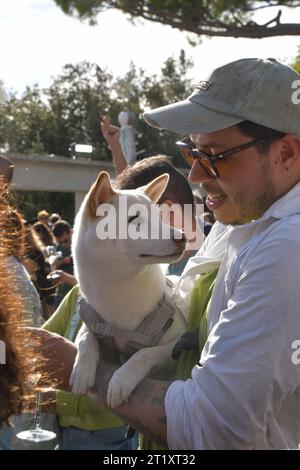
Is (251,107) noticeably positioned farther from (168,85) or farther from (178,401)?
(168,85)

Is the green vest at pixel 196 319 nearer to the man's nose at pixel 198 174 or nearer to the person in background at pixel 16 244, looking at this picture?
the man's nose at pixel 198 174

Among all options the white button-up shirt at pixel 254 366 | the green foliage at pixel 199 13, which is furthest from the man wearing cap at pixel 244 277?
the green foliage at pixel 199 13

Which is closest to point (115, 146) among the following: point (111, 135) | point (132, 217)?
point (111, 135)

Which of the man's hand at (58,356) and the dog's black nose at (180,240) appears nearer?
the man's hand at (58,356)

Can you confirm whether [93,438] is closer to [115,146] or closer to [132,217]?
[132,217]

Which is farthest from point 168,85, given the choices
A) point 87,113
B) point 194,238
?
point 194,238

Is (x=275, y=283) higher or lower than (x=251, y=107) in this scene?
lower

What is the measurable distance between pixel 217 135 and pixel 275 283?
493 millimetres

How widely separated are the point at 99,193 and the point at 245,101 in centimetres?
87

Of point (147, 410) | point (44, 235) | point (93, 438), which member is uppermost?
point (44, 235)

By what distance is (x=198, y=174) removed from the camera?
7.00 ft

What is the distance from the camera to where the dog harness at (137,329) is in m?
2.48

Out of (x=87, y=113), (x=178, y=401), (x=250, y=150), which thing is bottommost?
(x=178, y=401)

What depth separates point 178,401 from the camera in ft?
Result: 6.09
